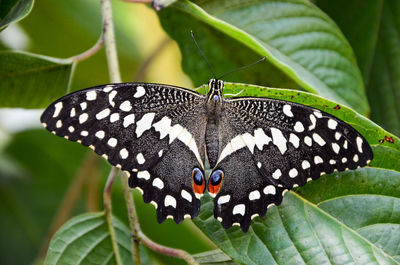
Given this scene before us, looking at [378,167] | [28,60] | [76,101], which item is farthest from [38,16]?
[378,167]

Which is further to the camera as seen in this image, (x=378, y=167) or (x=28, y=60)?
(x=28, y=60)

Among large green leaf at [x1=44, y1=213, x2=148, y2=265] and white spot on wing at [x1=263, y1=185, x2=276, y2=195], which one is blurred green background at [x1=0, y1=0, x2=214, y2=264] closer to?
large green leaf at [x1=44, y1=213, x2=148, y2=265]

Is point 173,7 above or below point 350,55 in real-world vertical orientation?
above

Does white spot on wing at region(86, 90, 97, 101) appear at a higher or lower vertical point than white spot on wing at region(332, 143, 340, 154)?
higher

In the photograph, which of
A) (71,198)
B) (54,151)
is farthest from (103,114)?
(54,151)

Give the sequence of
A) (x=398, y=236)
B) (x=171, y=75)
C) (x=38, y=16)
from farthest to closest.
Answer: (x=171, y=75) < (x=38, y=16) < (x=398, y=236)

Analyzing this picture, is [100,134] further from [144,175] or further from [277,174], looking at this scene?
[277,174]

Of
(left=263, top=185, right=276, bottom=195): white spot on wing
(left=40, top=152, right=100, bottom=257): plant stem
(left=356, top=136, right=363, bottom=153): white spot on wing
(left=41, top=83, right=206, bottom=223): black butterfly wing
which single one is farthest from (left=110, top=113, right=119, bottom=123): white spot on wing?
(left=40, top=152, right=100, bottom=257): plant stem

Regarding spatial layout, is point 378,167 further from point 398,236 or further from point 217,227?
point 217,227
